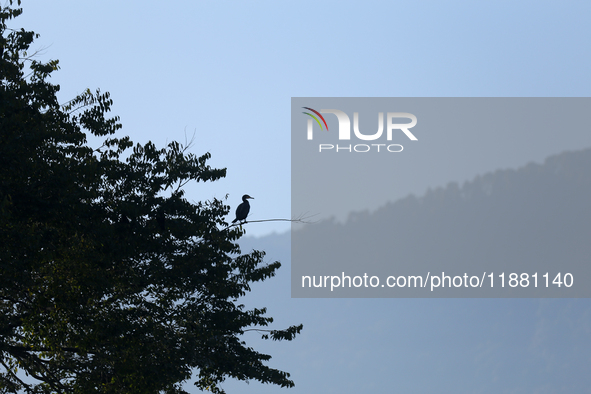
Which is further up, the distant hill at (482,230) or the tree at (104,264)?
the distant hill at (482,230)

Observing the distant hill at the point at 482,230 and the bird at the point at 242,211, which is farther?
the distant hill at the point at 482,230

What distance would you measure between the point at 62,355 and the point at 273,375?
266 inches

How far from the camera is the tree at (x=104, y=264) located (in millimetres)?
13328

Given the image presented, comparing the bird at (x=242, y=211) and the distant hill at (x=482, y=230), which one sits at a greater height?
the distant hill at (x=482, y=230)

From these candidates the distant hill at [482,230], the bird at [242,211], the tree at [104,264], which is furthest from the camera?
the distant hill at [482,230]

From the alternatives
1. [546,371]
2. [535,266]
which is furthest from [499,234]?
[546,371]

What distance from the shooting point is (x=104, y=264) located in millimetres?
14758

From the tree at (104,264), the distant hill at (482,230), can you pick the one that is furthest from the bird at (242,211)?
the distant hill at (482,230)

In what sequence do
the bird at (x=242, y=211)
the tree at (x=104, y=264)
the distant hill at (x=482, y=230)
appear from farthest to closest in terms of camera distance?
the distant hill at (x=482, y=230) < the bird at (x=242, y=211) < the tree at (x=104, y=264)

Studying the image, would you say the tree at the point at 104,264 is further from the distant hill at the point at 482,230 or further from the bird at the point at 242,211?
the distant hill at the point at 482,230

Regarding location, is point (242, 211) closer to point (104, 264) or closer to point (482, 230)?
point (104, 264)

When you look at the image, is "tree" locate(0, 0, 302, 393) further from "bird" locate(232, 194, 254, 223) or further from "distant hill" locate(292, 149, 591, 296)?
"distant hill" locate(292, 149, 591, 296)

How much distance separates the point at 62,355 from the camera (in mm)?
13781

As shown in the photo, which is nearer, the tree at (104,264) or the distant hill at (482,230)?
the tree at (104,264)
